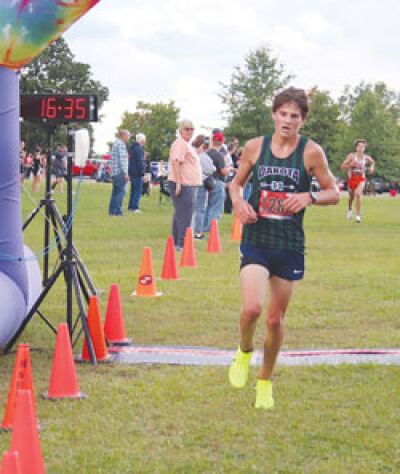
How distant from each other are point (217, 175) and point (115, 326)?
9.97 meters

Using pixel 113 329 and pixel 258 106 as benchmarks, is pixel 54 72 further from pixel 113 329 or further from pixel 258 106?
pixel 113 329

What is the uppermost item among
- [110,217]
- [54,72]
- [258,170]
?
[54,72]

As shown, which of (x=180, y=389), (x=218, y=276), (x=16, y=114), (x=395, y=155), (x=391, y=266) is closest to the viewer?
(x=180, y=389)

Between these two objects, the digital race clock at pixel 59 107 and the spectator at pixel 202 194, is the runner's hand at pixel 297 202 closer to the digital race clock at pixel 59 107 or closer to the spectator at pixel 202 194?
the digital race clock at pixel 59 107

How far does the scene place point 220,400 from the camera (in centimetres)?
542

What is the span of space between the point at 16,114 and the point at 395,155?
78.9 metres

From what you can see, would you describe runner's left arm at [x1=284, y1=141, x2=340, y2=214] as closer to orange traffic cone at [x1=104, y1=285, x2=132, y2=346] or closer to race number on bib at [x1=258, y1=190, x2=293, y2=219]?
race number on bib at [x1=258, y1=190, x2=293, y2=219]

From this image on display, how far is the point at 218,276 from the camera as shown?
11.2 metres

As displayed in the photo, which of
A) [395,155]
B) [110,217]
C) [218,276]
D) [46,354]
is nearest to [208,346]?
[46,354]

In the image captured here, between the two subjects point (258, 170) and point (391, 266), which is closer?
point (258, 170)

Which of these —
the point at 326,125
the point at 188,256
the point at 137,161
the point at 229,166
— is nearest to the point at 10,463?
the point at 188,256

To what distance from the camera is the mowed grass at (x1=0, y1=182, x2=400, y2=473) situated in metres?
4.41

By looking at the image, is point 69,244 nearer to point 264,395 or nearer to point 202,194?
point 264,395

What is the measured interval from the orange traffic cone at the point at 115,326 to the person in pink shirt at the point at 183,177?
607 centimetres
